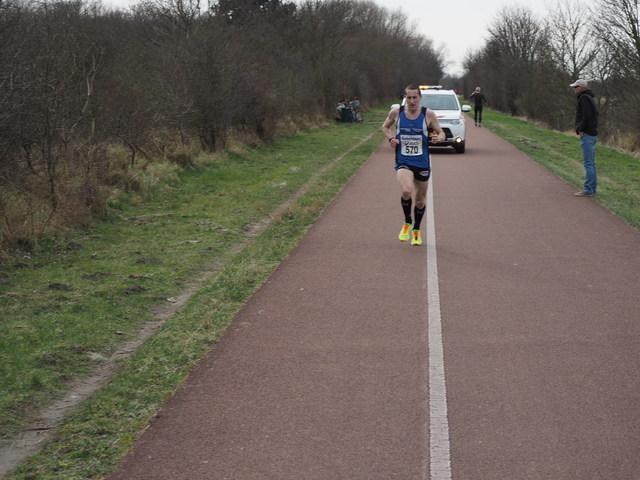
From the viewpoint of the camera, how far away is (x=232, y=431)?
4570 mm

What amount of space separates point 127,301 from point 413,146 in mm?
4158

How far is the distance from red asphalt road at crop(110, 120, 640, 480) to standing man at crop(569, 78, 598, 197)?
4194 mm

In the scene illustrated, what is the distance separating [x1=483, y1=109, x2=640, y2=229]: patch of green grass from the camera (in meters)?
13.7

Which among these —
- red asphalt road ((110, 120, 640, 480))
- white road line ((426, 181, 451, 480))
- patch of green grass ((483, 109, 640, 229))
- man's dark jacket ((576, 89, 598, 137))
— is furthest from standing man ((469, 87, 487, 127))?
white road line ((426, 181, 451, 480))

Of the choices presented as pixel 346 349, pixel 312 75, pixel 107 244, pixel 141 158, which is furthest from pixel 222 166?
pixel 312 75

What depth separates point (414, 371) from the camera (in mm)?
5539

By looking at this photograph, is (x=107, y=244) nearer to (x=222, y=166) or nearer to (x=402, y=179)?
(x=402, y=179)

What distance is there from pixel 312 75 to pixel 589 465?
1554 inches

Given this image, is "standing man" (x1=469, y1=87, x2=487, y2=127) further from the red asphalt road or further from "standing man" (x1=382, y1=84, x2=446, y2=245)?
the red asphalt road

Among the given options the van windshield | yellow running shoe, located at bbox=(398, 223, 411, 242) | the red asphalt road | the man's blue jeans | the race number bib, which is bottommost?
the red asphalt road

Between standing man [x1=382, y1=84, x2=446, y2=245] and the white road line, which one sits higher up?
standing man [x1=382, y1=84, x2=446, y2=245]

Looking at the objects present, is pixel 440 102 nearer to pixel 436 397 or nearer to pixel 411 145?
pixel 411 145

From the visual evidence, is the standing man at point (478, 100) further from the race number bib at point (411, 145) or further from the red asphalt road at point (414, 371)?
the red asphalt road at point (414, 371)

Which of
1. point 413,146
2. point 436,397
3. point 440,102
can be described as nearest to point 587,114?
point 413,146
